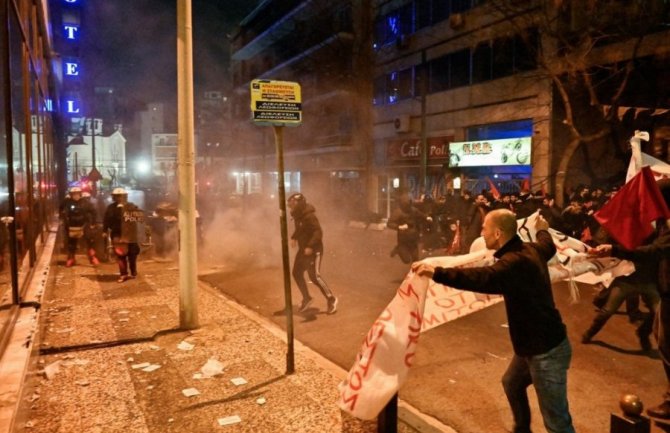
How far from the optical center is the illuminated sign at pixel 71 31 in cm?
2502

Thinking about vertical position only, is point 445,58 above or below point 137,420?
above

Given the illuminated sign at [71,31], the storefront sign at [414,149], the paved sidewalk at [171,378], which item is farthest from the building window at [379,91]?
the paved sidewalk at [171,378]

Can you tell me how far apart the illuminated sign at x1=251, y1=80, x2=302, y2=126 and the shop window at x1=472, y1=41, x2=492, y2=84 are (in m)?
17.8

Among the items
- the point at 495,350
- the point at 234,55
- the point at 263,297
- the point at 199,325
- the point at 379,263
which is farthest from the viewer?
the point at 234,55

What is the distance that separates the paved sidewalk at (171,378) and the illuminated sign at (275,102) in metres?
2.50

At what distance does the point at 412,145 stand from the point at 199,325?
19.1 meters

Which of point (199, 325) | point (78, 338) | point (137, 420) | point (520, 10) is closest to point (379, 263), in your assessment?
point (199, 325)

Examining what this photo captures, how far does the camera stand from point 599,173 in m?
18.8

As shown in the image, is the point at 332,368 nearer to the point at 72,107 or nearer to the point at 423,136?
the point at 423,136

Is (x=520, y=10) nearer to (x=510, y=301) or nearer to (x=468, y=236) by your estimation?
(x=468, y=236)

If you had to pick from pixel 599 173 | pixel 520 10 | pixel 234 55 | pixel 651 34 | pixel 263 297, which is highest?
pixel 234 55

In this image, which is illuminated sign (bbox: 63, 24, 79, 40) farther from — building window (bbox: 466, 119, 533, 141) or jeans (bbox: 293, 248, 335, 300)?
A: jeans (bbox: 293, 248, 335, 300)

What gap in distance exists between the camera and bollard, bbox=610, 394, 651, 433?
2.72m

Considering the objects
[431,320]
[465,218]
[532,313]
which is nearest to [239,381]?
[431,320]
